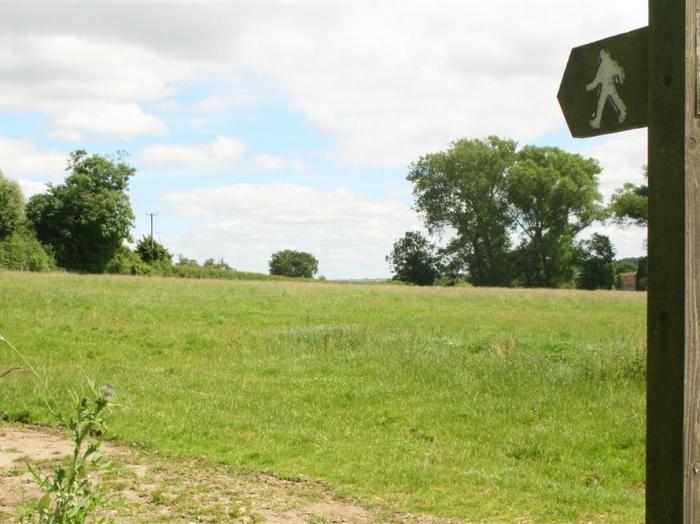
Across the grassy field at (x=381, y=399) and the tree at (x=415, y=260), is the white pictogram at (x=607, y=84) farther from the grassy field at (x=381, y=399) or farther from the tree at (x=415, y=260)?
the tree at (x=415, y=260)

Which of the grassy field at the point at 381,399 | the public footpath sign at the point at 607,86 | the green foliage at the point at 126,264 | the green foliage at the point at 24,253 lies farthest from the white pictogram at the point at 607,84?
the green foliage at the point at 126,264

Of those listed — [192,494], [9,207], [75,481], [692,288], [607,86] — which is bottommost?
[192,494]

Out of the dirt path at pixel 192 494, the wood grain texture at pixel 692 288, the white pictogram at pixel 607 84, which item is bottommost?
the dirt path at pixel 192 494

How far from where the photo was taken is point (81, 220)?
6406 cm

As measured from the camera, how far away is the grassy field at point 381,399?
324 inches

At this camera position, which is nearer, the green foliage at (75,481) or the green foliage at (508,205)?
the green foliage at (75,481)

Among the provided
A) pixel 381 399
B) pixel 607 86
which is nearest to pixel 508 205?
pixel 381 399

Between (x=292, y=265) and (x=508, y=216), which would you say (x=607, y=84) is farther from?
(x=292, y=265)

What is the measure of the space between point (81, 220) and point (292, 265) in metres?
56.6

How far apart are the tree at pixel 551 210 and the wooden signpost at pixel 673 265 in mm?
81707

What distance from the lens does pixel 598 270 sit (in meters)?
81.9

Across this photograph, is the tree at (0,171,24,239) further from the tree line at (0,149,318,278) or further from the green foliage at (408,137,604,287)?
the green foliage at (408,137,604,287)

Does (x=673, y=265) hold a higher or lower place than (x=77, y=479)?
higher

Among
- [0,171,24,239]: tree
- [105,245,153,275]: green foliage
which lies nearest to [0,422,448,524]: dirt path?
[0,171,24,239]: tree
